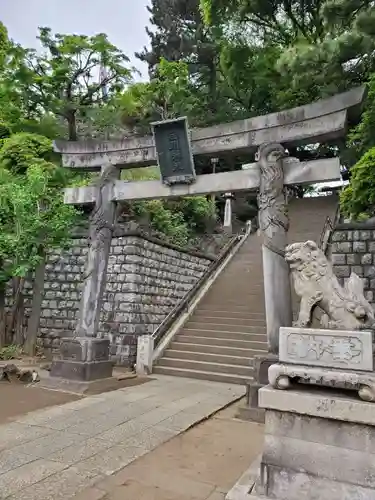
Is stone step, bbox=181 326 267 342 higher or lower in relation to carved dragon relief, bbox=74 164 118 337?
lower

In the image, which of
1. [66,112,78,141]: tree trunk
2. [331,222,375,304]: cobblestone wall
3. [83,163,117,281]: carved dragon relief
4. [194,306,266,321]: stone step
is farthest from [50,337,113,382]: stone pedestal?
[66,112,78,141]: tree trunk

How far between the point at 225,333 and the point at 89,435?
5.79 meters

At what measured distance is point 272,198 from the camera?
6141mm

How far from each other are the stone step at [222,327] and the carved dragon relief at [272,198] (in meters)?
4.26

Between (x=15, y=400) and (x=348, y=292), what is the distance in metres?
5.26

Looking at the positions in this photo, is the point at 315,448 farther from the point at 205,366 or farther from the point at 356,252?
the point at 356,252

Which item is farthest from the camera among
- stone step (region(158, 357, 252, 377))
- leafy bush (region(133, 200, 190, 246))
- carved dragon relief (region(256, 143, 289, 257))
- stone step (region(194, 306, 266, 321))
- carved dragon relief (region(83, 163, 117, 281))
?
leafy bush (region(133, 200, 190, 246))

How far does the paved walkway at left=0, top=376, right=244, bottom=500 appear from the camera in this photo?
335 cm

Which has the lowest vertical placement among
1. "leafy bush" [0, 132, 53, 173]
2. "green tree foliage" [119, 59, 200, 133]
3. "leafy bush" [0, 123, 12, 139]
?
"leafy bush" [0, 132, 53, 173]

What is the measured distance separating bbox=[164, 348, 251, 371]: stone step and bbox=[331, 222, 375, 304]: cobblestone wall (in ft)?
9.92

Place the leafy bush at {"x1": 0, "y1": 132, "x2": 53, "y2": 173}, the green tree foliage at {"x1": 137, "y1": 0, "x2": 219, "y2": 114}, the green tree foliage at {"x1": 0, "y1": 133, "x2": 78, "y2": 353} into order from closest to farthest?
the green tree foliage at {"x1": 0, "y1": 133, "x2": 78, "y2": 353}, the leafy bush at {"x1": 0, "y1": 132, "x2": 53, "y2": 173}, the green tree foliage at {"x1": 137, "y1": 0, "x2": 219, "y2": 114}

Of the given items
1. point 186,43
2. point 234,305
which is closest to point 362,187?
point 234,305

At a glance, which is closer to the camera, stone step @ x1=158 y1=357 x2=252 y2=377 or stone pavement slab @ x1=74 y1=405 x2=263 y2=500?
stone pavement slab @ x1=74 y1=405 x2=263 y2=500

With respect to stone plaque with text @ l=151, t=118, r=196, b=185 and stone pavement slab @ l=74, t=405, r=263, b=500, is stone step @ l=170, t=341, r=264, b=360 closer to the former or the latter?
stone pavement slab @ l=74, t=405, r=263, b=500
